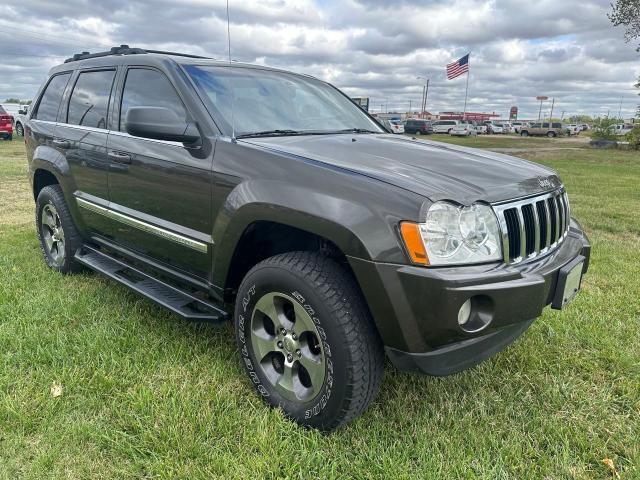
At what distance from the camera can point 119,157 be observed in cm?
338

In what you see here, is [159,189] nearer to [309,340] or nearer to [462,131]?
[309,340]

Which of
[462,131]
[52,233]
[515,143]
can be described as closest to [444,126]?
[462,131]

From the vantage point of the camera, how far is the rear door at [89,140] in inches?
144

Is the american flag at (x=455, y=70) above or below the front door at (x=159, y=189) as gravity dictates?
above

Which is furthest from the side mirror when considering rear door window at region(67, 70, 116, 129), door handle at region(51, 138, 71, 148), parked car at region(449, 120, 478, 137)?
parked car at region(449, 120, 478, 137)


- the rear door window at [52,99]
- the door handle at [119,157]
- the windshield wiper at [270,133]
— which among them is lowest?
the door handle at [119,157]

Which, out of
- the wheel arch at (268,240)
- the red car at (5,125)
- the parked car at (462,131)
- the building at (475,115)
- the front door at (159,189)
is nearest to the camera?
the wheel arch at (268,240)

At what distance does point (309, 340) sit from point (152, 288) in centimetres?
137

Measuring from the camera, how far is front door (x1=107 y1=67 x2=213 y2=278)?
2.82 m

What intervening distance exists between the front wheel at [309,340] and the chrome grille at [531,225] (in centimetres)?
70

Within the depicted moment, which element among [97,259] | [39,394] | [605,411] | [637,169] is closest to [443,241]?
[605,411]

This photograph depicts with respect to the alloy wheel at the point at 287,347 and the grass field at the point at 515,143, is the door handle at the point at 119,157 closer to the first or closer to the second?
the alloy wheel at the point at 287,347

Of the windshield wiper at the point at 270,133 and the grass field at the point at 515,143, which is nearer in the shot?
the windshield wiper at the point at 270,133

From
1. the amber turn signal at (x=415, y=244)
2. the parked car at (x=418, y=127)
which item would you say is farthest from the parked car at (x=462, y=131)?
the amber turn signal at (x=415, y=244)
